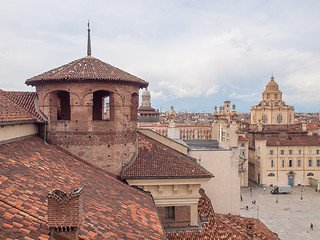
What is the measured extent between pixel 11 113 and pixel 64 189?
4714 mm

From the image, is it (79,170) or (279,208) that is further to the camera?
(279,208)

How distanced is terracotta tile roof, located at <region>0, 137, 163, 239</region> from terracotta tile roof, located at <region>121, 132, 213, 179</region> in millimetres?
927

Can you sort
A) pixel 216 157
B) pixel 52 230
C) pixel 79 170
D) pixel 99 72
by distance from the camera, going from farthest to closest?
1. pixel 216 157
2. pixel 99 72
3. pixel 79 170
4. pixel 52 230

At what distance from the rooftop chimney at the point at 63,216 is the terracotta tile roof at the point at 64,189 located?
0.89ft

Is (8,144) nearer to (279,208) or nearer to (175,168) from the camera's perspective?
(175,168)

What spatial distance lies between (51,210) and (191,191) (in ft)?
29.3

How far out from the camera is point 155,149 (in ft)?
51.3

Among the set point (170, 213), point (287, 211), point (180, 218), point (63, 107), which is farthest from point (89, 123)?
point (287, 211)

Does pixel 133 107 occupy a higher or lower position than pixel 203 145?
higher

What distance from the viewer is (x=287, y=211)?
4650 cm

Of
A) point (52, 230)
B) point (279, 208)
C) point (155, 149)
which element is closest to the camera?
point (52, 230)

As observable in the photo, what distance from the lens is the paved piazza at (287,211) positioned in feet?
127

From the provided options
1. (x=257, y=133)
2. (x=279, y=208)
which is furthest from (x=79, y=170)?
(x=257, y=133)

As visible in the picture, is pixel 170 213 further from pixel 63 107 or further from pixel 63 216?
pixel 63 216
